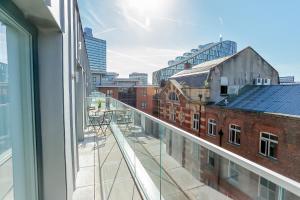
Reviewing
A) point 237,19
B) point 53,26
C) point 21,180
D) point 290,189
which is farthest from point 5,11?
point 237,19

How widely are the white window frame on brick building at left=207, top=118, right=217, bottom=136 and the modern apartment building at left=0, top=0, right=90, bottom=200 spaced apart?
11.8m

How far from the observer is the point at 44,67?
4.58 ft

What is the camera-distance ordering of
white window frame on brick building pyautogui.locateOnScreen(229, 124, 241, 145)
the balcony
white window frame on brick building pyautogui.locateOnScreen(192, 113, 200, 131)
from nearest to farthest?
the balcony → white window frame on brick building pyautogui.locateOnScreen(229, 124, 241, 145) → white window frame on brick building pyautogui.locateOnScreen(192, 113, 200, 131)

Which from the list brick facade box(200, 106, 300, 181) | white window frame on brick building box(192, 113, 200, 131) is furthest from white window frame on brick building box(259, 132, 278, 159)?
white window frame on brick building box(192, 113, 200, 131)

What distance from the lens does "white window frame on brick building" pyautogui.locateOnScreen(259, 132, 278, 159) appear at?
848cm

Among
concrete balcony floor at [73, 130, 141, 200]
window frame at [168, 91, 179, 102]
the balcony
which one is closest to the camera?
the balcony

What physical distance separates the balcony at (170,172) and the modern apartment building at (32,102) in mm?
1056

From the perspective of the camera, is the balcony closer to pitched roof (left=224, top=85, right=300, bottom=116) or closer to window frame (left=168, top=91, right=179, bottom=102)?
pitched roof (left=224, top=85, right=300, bottom=116)

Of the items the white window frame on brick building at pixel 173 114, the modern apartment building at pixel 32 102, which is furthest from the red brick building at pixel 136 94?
the modern apartment building at pixel 32 102

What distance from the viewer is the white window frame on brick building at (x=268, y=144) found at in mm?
8477

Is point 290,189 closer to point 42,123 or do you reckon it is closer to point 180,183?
point 180,183

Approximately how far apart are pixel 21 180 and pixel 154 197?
145cm

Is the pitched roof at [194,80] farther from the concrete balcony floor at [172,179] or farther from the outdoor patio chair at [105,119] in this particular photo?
the concrete balcony floor at [172,179]

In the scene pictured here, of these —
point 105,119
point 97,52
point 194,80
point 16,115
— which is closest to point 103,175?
point 16,115
